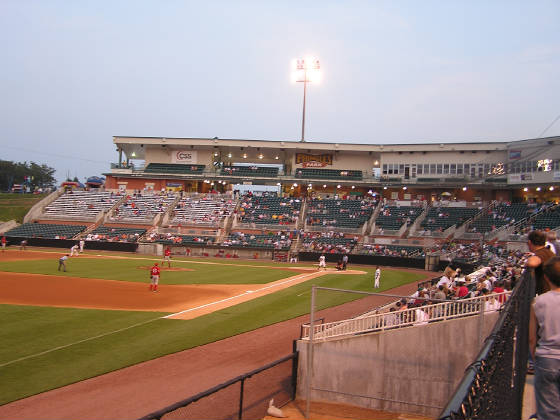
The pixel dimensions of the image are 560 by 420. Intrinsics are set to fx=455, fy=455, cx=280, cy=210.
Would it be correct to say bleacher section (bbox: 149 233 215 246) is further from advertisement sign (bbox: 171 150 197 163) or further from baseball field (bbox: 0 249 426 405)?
advertisement sign (bbox: 171 150 197 163)

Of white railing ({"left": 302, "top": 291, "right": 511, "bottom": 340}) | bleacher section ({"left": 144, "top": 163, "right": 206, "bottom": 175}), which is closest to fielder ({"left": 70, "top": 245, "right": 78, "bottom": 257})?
bleacher section ({"left": 144, "top": 163, "right": 206, "bottom": 175})

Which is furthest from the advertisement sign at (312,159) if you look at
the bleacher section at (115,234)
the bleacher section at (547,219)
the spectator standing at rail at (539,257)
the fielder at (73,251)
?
the spectator standing at rail at (539,257)

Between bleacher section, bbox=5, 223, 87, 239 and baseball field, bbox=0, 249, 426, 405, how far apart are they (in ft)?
65.9

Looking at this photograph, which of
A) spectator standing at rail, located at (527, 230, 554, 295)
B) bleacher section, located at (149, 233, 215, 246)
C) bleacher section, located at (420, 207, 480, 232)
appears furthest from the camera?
bleacher section, located at (149, 233, 215, 246)

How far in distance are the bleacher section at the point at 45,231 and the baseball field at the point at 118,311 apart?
2009cm

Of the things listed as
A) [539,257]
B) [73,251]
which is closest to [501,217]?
[73,251]

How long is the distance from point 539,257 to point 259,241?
51333 millimetres

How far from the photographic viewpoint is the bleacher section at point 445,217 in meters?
54.5

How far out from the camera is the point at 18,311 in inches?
754

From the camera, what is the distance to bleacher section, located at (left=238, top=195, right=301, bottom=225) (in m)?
61.9

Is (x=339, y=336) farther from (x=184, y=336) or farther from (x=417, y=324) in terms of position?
(x=184, y=336)

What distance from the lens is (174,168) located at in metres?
72.9

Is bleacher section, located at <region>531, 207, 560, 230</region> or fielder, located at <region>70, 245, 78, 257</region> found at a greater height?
A: bleacher section, located at <region>531, 207, 560, 230</region>

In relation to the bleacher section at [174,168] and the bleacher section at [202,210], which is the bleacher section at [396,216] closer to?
the bleacher section at [202,210]
